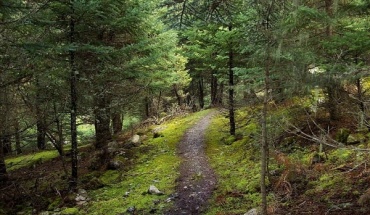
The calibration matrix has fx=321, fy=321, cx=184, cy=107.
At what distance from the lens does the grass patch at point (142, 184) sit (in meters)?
8.98

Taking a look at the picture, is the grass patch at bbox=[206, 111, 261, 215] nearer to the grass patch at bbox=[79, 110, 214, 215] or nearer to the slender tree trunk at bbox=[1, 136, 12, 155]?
the grass patch at bbox=[79, 110, 214, 215]

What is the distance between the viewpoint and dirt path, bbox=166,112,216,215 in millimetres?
8580

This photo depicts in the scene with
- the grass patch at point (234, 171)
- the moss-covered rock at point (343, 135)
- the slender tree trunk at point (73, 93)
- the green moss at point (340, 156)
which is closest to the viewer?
the grass patch at point (234, 171)

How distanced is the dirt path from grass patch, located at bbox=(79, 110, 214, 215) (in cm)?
32

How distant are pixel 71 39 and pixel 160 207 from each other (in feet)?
19.5

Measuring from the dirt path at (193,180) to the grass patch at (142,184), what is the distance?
0.32 m

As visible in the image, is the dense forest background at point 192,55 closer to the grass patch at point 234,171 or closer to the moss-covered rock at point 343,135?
the moss-covered rock at point 343,135

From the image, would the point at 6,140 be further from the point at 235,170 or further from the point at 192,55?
the point at 235,170

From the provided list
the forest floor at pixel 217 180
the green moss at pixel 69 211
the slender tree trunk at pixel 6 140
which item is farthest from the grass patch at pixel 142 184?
the slender tree trunk at pixel 6 140

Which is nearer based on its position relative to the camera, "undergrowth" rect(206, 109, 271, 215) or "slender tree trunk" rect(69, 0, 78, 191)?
"undergrowth" rect(206, 109, 271, 215)

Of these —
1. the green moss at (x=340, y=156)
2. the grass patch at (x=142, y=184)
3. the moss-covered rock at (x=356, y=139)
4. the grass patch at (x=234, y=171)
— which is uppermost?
A: the moss-covered rock at (x=356, y=139)

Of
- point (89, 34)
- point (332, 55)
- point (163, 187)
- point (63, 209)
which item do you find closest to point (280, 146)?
point (332, 55)

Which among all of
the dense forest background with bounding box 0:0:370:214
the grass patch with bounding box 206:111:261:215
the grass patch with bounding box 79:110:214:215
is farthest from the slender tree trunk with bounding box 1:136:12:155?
the grass patch with bounding box 206:111:261:215

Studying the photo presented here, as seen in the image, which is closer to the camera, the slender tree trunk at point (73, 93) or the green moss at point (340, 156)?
the green moss at point (340, 156)
